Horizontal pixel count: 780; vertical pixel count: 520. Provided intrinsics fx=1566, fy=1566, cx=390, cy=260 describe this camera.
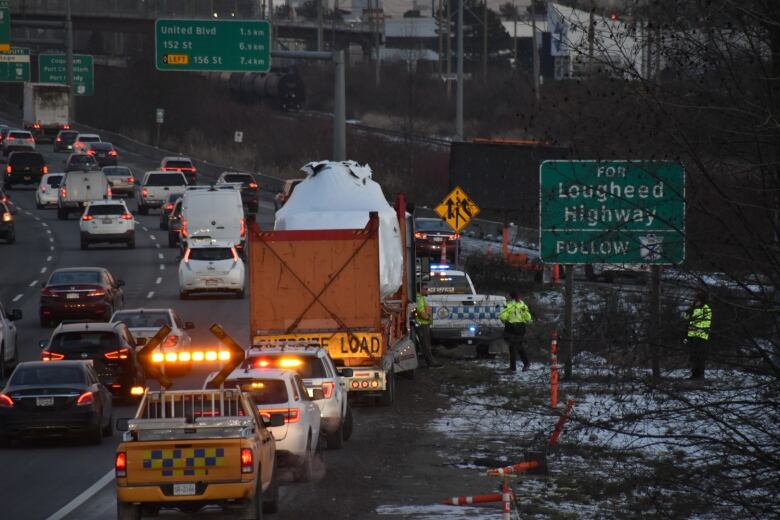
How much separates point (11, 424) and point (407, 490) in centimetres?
720

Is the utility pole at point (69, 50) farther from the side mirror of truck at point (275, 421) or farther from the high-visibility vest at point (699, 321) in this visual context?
the high-visibility vest at point (699, 321)

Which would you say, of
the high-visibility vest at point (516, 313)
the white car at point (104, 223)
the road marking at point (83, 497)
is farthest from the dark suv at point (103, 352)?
the white car at point (104, 223)

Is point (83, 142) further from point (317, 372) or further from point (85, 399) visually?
point (317, 372)

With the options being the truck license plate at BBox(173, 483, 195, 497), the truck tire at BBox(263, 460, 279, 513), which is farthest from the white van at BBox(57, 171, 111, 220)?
the truck license plate at BBox(173, 483, 195, 497)

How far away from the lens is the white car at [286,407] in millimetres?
18844

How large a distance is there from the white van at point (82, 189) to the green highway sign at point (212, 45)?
17515mm

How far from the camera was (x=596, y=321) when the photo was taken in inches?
415

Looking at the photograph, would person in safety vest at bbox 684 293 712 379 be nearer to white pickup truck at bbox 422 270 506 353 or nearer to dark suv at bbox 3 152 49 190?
white pickup truck at bbox 422 270 506 353

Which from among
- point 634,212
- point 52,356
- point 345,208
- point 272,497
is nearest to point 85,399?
point 52,356

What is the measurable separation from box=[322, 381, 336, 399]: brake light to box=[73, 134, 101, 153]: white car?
71342mm

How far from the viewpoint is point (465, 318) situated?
3653cm

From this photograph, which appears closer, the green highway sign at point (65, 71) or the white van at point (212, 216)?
the white van at point (212, 216)

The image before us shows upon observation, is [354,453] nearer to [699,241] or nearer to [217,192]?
[699,241]

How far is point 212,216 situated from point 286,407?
107ft
